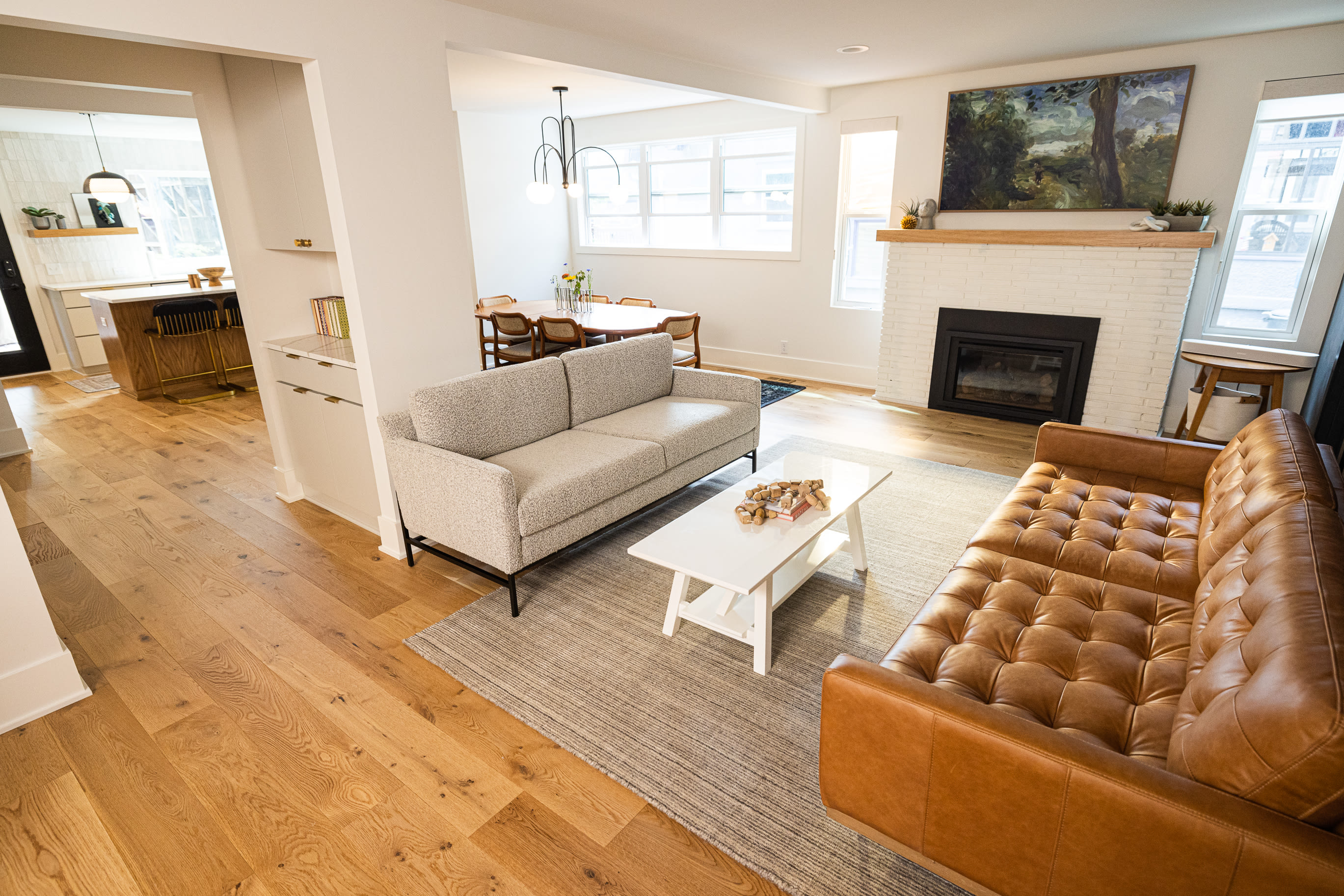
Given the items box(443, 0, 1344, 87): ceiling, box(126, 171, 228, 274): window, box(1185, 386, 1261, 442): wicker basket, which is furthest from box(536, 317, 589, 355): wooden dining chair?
box(126, 171, 228, 274): window

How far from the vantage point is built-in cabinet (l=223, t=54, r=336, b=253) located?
119 inches

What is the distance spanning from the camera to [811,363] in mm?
6465

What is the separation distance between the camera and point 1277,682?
44.0 inches

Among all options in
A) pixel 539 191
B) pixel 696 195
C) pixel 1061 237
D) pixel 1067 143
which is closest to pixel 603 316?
pixel 539 191

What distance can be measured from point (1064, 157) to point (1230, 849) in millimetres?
4874

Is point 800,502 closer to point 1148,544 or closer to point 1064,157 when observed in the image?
point 1148,544

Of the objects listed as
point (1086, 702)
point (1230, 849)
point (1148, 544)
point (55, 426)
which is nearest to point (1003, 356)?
point (1148, 544)

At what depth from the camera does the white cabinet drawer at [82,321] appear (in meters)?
6.98

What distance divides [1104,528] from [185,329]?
742 centimetres

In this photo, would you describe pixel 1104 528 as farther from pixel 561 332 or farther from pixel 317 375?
pixel 561 332

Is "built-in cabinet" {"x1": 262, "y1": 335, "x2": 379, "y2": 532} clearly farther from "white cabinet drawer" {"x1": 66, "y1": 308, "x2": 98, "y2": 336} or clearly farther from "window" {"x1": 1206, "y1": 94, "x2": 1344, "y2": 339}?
"window" {"x1": 1206, "y1": 94, "x2": 1344, "y2": 339}

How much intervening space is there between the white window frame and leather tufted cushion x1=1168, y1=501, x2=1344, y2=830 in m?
5.20

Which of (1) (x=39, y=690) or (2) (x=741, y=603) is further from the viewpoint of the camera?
(2) (x=741, y=603)

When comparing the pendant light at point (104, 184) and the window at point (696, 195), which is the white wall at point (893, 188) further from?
the pendant light at point (104, 184)
